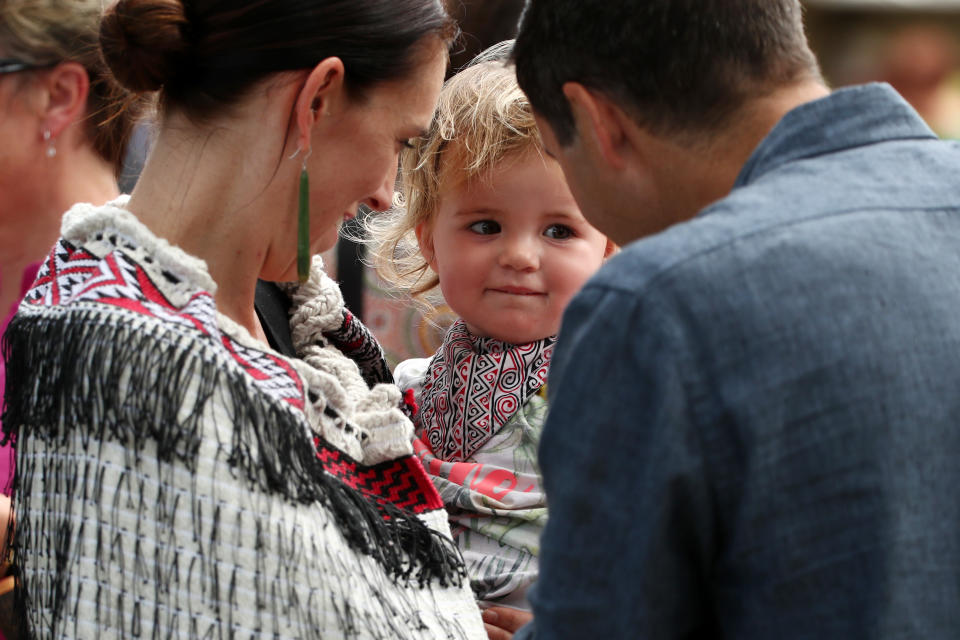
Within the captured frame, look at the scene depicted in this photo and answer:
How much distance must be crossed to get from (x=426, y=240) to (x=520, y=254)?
361 millimetres

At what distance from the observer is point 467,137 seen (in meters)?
2.29

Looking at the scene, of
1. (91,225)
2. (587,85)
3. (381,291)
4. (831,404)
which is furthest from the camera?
(381,291)

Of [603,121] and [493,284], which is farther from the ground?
[603,121]

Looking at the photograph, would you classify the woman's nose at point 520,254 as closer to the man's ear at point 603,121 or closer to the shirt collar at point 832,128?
the man's ear at point 603,121

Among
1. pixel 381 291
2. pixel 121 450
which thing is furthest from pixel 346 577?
pixel 381 291

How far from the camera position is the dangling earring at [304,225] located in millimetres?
1714

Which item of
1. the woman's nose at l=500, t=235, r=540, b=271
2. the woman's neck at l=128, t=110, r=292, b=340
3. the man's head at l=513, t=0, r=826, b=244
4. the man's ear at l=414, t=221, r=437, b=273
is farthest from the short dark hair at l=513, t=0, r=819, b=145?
the man's ear at l=414, t=221, r=437, b=273

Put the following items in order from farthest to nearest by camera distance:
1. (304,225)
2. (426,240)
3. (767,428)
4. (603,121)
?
(426,240) → (304,225) → (603,121) → (767,428)

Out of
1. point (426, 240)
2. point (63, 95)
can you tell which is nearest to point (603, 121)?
point (426, 240)

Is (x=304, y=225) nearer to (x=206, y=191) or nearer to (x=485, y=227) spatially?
(x=206, y=191)

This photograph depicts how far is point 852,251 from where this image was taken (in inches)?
42.3

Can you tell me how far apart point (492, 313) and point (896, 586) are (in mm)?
1324

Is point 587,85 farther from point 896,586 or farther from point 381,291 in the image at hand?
point 381,291

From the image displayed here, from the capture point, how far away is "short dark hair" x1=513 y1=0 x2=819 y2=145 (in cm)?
128
